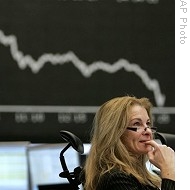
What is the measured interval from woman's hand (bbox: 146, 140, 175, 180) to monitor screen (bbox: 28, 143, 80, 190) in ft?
3.23

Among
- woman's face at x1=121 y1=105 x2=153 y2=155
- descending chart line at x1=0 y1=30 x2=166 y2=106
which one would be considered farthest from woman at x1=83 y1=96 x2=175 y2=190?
descending chart line at x1=0 y1=30 x2=166 y2=106

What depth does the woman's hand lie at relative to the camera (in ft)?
4.49

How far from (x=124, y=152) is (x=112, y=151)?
0.05 metres

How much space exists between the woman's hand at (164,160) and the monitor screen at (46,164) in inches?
38.7

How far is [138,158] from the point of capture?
1.64 m

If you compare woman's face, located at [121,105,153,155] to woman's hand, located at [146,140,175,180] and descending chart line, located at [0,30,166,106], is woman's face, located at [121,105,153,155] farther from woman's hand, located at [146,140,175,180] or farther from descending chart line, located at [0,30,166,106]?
descending chart line, located at [0,30,166,106]

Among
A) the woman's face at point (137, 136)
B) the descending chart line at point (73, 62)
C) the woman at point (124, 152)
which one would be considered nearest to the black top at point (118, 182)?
the woman at point (124, 152)

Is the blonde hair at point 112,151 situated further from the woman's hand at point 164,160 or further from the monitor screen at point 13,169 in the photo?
the monitor screen at point 13,169

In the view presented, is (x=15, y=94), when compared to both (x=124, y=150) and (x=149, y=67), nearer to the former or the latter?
(x=149, y=67)

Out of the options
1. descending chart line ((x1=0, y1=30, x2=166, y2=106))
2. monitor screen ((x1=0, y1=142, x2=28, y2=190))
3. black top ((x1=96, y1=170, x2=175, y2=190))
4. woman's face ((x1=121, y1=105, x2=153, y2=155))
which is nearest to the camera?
black top ((x1=96, y1=170, x2=175, y2=190))

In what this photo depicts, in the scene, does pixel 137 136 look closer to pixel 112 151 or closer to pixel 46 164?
pixel 112 151

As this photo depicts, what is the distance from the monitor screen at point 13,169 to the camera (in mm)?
2354
